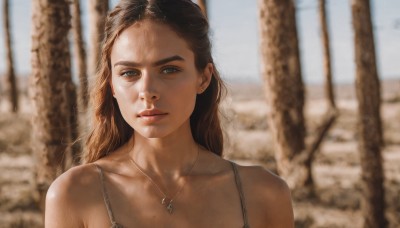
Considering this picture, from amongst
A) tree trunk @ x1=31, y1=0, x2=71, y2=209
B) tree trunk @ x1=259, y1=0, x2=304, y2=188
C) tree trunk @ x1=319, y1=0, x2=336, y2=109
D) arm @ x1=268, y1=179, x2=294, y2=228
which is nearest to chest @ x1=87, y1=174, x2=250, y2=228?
arm @ x1=268, y1=179, x2=294, y2=228

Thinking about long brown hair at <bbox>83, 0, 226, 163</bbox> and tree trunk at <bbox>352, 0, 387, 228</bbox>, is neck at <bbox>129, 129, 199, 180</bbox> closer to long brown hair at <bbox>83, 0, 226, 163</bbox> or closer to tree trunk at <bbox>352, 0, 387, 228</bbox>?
long brown hair at <bbox>83, 0, 226, 163</bbox>

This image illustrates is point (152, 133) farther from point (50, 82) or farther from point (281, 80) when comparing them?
point (281, 80)

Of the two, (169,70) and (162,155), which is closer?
(169,70)

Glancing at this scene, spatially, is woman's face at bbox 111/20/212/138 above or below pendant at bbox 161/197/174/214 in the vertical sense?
above

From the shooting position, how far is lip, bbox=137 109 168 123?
2239mm

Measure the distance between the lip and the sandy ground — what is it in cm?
71

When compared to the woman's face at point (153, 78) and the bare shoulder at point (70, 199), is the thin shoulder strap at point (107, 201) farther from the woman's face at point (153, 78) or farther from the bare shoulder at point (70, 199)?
the woman's face at point (153, 78)

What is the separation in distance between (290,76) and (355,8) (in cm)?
145

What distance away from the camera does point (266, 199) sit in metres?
2.48

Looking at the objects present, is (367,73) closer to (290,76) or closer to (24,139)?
(290,76)

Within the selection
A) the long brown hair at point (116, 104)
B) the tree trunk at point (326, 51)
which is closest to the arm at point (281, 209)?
the long brown hair at point (116, 104)

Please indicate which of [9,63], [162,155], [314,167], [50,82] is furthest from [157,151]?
[9,63]

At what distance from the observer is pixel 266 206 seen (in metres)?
2.48

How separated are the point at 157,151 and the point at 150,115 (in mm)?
234
